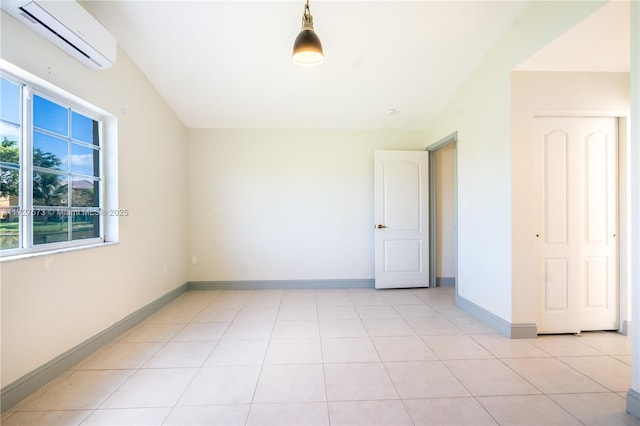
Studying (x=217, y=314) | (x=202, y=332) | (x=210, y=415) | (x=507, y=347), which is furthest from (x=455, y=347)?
(x=217, y=314)

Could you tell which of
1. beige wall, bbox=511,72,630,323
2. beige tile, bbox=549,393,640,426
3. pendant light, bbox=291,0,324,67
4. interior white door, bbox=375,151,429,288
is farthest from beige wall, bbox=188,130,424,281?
beige tile, bbox=549,393,640,426

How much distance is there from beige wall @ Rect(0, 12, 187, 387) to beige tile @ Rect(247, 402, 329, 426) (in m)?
1.62

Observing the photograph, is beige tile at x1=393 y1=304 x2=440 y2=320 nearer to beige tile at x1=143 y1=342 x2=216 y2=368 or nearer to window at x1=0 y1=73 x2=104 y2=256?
beige tile at x1=143 y1=342 x2=216 y2=368

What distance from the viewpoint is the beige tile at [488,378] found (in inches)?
79.4

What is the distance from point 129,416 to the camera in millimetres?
1771

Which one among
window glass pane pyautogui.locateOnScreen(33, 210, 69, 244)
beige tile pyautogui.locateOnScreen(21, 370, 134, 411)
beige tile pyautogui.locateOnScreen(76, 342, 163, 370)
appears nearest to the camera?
beige tile pyautogui.locateOnScreen(21, 370, 134, 411)

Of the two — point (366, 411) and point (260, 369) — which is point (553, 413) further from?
point (260, 369)

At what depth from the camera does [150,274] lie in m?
3.53

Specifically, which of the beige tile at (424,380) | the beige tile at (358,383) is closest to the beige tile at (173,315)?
the beige tile at (358,383)

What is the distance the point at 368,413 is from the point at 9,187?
9.38 ft

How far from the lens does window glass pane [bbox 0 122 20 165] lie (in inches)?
77.8

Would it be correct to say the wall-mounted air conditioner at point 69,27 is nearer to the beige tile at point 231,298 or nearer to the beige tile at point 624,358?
the beige tile at point 231,298

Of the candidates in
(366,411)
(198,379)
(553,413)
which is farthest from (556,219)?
(198,379)

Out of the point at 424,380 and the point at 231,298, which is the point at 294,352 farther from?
the point at 231,298
